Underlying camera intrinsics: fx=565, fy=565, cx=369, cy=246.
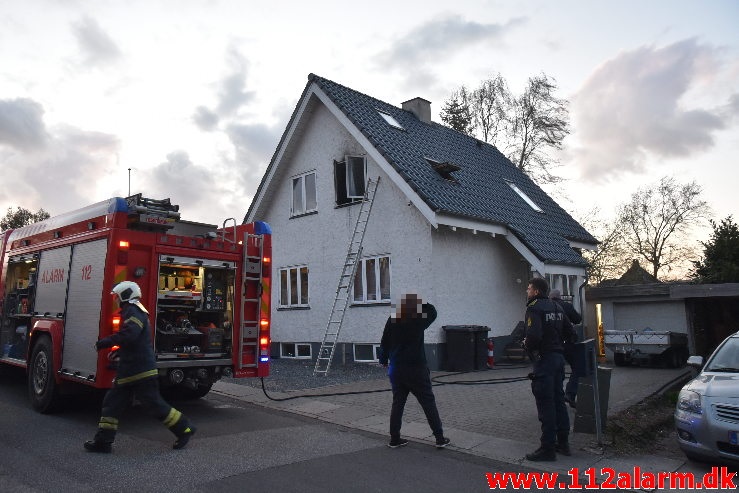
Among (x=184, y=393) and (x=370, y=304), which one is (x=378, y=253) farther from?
(x=184, y=393)

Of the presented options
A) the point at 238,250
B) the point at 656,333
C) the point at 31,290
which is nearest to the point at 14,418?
the point at 31,290

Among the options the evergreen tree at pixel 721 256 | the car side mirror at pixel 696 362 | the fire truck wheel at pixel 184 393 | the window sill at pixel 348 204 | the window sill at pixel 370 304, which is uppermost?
the window sill at pixel 348 204

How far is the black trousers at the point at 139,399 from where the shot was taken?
19.5 ft

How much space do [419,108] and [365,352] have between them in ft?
31.5

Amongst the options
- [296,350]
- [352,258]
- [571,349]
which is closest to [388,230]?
[352,258]

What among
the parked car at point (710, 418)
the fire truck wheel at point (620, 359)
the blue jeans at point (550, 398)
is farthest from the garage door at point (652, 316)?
A: the blue jeans at point (550, 398)

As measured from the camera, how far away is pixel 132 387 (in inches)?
241

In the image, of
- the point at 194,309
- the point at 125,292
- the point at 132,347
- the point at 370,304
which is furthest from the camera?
the point at 370,304

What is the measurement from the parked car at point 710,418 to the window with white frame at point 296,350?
435 inches

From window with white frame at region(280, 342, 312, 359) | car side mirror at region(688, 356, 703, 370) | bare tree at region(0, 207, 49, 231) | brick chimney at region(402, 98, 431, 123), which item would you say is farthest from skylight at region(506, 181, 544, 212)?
bare tree at region(0, 207, 49, 231)

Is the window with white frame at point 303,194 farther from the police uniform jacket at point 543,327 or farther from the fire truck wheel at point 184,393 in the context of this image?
the police uniform jacket at point 543,327

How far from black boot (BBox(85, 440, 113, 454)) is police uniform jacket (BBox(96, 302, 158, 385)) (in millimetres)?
628

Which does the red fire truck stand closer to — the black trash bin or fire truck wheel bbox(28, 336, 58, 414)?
fire truck wheel bbox(28, 336, 58, 414)

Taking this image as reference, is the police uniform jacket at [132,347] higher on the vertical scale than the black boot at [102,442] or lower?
higher
